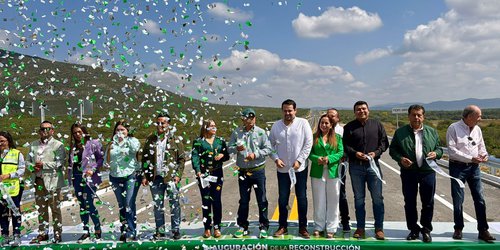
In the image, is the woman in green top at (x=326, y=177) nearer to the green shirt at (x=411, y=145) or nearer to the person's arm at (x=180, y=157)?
the green shirt at (x=411, y=145)

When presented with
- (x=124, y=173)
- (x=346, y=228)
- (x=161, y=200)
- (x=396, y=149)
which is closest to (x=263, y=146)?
(x=161, y=200)

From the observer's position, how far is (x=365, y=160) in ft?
19.5

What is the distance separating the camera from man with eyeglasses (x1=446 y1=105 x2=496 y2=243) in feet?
19.0

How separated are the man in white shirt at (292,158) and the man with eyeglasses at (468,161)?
7.21 feet

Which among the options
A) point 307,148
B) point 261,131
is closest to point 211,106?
point 261,131

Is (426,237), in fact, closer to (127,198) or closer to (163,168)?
(163,168)

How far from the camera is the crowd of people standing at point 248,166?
5.92 m

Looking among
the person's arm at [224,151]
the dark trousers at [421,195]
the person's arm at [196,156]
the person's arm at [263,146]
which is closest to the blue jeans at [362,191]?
the dark trousers at [421,195]

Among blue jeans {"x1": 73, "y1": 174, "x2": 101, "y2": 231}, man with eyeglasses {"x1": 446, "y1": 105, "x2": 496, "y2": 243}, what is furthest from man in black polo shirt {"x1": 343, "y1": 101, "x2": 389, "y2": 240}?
blue jeans {"x1": 73, "y1": 174, "x2": 101, "y2": 231}

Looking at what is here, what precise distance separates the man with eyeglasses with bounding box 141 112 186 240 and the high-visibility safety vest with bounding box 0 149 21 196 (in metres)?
2.05

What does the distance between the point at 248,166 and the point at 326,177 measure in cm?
124

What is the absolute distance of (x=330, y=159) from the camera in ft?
19.8

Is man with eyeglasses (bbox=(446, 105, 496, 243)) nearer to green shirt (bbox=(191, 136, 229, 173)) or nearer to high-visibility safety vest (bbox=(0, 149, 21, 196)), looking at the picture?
green shirt (bbox=(191, 136, 229, 173))

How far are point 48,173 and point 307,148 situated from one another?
13.5 feet
